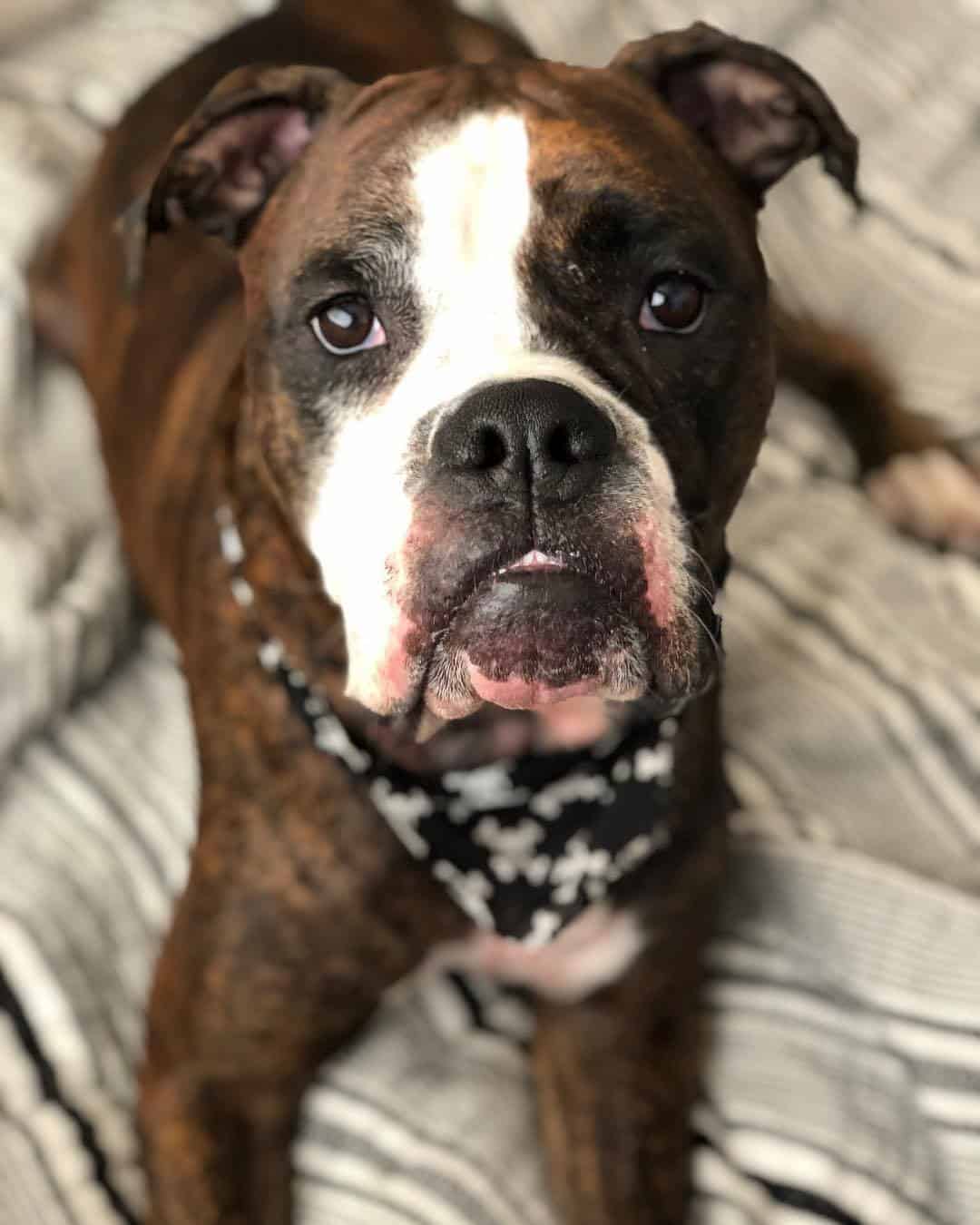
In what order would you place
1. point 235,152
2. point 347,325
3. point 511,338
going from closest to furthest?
point 511,338
point 347,325
point 235,152

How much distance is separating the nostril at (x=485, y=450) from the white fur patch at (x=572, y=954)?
2.33 feet

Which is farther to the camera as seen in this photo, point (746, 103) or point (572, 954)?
point (572, 954)

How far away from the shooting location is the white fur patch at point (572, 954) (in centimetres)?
181

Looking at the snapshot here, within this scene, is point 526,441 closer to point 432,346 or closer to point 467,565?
point 467,565

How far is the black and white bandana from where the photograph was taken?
5.48 ft

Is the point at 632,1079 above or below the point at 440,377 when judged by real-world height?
below

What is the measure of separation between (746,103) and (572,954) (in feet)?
3.45

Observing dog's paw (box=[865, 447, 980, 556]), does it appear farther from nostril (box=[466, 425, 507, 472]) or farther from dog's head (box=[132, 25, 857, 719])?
nostril (box=[466, 425, 507, 472])

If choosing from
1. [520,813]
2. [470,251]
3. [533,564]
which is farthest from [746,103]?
[520,813]

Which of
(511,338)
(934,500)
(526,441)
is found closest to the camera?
(526,441)

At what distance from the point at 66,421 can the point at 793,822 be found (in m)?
1.48

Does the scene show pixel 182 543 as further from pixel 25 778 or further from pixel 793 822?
pixel 793 822

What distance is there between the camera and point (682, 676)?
54.5 inches

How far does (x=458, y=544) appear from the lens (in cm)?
130
